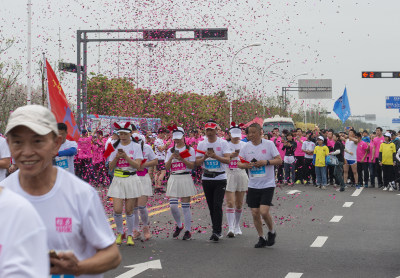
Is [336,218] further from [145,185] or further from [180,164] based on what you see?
[145,185]

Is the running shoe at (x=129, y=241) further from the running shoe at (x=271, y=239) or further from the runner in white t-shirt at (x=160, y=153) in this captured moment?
the runner in white t-shirt at (x=160, y=153)

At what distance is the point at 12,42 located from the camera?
37.0 meters

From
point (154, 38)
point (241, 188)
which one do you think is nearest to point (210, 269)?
point (241, 188)

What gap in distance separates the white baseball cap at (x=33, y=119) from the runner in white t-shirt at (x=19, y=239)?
428mm

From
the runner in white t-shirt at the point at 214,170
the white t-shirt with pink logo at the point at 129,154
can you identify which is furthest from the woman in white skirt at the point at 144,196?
the runner in white t-shirt at the point at 214,170

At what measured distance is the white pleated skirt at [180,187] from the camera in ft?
37.3

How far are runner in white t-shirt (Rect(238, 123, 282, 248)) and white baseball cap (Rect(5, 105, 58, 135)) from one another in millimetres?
7864

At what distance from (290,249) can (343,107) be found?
33.8 metres

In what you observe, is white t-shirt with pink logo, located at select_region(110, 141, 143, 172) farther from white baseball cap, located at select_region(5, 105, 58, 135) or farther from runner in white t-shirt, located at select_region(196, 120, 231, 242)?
white baseball cap, located at select_region(5, 105, 58, 135)

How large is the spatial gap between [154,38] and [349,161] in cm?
916

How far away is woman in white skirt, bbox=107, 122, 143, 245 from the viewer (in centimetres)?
1056

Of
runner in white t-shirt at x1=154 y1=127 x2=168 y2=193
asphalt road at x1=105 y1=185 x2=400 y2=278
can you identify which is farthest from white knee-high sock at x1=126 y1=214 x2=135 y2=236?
runner in white t-shirt at x1=154 y1=127 x2=168 y2=193

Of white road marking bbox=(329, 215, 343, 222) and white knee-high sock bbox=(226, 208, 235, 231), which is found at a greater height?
white knee-high sock bbox=(226, 208, 235, 231)

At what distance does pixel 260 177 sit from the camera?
1047 centimetres
